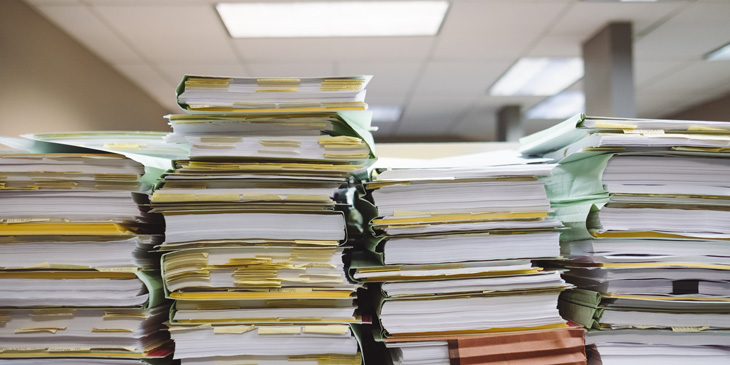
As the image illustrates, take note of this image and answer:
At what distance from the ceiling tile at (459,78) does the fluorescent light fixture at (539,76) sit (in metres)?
0.12

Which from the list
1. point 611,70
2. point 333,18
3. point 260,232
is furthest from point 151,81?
point 260,232

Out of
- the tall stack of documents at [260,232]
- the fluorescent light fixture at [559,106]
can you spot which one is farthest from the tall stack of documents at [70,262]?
the fluorescent light fixture at [559,106]

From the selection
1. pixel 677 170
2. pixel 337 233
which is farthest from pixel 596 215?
pixel 337 233

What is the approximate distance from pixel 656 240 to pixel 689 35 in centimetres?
343

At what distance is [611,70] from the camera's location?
3.15 m

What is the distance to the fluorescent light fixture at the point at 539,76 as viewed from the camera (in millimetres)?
3674

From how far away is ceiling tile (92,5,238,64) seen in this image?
8.62 ft

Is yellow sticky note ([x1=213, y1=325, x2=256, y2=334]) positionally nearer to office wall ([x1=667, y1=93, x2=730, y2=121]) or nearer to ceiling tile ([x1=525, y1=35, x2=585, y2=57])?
ceiling tile ([x1=525, y1=35, x2=585, y2=57])

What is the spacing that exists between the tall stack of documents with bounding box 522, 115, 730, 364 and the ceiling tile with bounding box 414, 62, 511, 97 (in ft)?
10.2

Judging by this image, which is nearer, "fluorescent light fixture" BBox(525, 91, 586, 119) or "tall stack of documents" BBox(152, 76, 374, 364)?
"tall stack of documents" BBox(152, 76, 374, 364)

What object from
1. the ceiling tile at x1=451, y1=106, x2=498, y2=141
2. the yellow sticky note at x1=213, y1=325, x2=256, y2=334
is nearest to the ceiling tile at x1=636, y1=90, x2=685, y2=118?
the ceiling tile at x1=451, y1=106, x2=498, y2=141

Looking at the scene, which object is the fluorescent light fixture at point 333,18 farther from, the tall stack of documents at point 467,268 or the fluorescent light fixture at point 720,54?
the fluorescent light fixture at point 720,54

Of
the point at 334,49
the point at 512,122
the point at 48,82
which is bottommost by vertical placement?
the point at 512,122

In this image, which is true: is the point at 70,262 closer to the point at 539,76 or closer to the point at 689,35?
the point at 689,35
